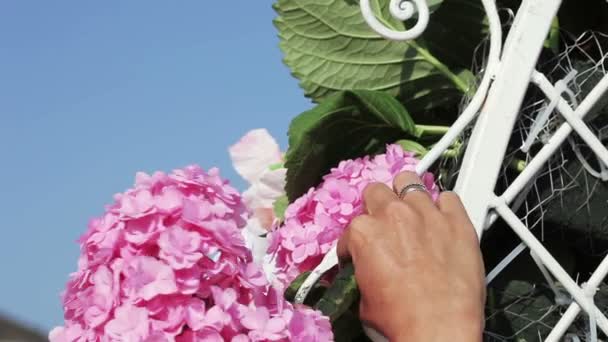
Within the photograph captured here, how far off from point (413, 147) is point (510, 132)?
18 centimetres

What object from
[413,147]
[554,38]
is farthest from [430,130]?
[554,38]


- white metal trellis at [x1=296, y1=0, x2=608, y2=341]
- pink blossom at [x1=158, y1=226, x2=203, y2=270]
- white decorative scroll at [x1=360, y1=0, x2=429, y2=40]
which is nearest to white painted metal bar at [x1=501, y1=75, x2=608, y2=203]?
white metal trellis at [x1=296, y1=0, x2=608, y2=341]

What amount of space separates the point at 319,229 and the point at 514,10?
29 cm

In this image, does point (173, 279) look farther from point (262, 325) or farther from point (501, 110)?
point (501, 110)

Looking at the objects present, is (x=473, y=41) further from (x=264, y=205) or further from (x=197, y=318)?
(x=197, y=318)

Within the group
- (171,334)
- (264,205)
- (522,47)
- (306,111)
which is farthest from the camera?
(264,205)

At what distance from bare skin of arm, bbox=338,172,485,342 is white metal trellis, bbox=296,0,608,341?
51 millimetres

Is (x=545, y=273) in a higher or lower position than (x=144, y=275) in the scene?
lower

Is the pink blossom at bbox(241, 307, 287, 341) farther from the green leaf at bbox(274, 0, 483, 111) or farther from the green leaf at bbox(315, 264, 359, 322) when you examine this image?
the green leaf at bbox(274, 0, 483, 111)

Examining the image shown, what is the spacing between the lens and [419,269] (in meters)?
Result: 0.78

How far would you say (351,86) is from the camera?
1.11 m

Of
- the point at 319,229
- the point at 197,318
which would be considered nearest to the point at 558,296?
the point at 319,229

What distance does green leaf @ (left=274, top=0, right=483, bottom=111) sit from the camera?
1087mm

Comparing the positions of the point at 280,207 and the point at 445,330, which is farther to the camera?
the point at 280,207
